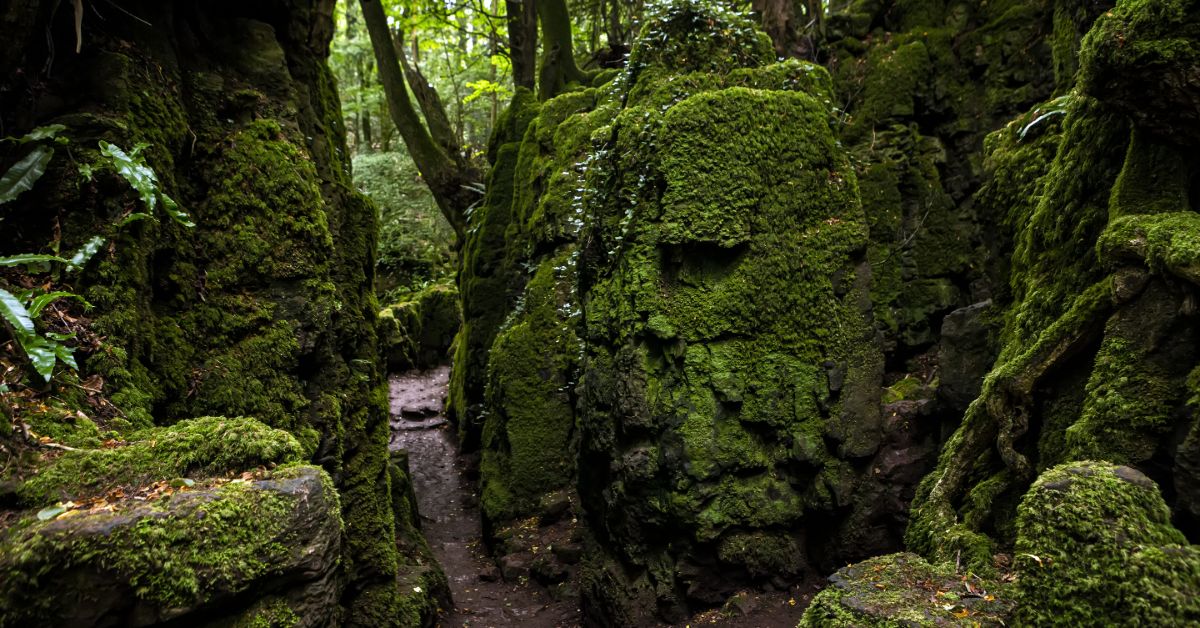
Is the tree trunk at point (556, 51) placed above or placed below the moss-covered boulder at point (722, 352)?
above

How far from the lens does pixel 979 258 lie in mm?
8367

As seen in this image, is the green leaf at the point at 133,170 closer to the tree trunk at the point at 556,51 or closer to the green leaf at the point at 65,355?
the green leaf at the point at 65,355

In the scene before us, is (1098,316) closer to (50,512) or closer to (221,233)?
(50,512)

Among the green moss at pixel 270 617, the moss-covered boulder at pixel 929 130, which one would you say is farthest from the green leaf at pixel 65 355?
the moss-covered boulder at pixel 929 130

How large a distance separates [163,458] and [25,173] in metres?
1.93

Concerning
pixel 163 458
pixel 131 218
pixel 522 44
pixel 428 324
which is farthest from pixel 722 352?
pixel 428 324

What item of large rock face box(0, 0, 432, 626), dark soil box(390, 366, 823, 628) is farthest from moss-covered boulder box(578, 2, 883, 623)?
large rock face box(0, 0, 432, 626)

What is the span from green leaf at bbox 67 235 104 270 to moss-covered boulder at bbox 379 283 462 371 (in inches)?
530

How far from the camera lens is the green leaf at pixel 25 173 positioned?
3436 mm

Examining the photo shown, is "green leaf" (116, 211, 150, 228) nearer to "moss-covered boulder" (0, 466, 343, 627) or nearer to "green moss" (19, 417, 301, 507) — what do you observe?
"green moss" (19, 417, 301, 507)

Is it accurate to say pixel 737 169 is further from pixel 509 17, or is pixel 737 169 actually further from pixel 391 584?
pixel 509 17

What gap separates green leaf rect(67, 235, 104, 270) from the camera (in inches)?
140

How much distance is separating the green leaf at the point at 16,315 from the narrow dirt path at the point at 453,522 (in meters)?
4.96

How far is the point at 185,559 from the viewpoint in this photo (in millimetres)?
2475
